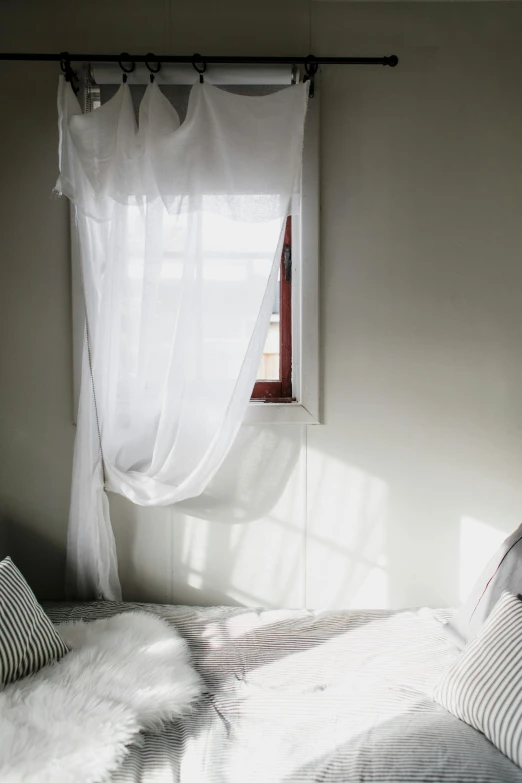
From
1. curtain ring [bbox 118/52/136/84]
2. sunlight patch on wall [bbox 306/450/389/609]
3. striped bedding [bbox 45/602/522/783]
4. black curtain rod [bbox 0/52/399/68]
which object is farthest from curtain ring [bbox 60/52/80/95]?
striped bedding [bbox 45/602/522/783]

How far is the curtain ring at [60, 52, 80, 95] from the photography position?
5.98 ft

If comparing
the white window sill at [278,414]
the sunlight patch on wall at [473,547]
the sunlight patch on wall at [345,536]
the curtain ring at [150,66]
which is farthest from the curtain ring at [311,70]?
the sunlight patch on wall at [473,547]

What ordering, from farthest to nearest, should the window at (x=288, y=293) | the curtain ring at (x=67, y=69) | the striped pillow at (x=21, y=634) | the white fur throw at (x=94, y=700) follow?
the window at (x=288, y=293) < the curtain ring at (x=67, y=69) < the striped pillow at (x=21, y=634) < the white fur throw at (x=94, y=700)

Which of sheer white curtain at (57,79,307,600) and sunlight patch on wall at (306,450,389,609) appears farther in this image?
sunlight patch on wall at (306,450,389,609)

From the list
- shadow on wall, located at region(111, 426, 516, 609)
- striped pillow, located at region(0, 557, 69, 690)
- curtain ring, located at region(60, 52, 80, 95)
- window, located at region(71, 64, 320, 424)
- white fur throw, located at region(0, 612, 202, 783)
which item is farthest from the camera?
shadow on wall, located at region(111, 426, 516, 609)

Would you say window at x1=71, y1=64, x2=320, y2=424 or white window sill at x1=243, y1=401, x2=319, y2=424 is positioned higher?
window at x1=71, y1=64, x2=320, y2=424

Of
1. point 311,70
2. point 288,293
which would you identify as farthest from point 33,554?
point 311,70

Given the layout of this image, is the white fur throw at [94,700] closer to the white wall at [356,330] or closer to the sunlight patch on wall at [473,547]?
the white wall at [356,330]

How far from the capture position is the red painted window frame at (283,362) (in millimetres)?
2107

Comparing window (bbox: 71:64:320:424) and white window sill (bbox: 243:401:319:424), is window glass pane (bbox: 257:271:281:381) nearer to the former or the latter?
window (bbox: 71:64:320:424)

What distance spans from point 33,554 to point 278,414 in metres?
1.03

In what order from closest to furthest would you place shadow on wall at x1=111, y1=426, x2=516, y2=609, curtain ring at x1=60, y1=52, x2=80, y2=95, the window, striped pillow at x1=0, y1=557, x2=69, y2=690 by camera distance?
1. striped pillow at x1=0, y1=557, x2=69, y2=690
2. curtain ring at x1=60, y1=52, x2=80, y2=95
3. the window
4. shadow on wall at x1=111, y1=426, x2=516, y2=609

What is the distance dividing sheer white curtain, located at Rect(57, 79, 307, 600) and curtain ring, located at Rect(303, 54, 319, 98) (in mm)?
91

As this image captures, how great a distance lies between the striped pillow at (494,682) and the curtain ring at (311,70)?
5.56ft
